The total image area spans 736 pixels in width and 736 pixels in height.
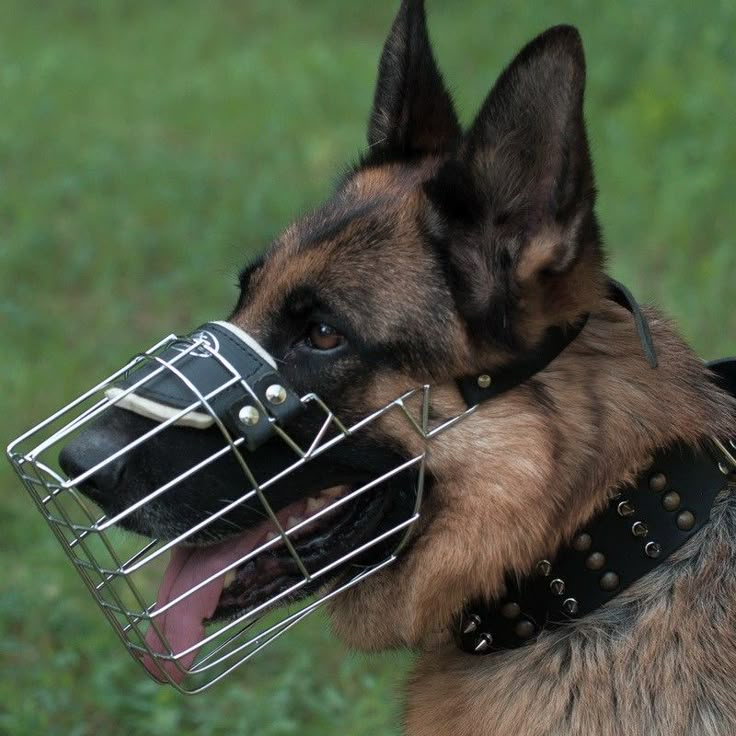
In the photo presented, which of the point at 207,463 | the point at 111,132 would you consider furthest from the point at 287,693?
the point at 111,132

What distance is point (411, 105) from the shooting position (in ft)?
9.75

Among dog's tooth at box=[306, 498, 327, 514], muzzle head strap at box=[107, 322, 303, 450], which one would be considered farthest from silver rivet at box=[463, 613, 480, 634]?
muzzle head strap at box=[107, 322, 303, 450]

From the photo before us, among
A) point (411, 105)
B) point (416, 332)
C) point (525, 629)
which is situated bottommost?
point (525, 629)

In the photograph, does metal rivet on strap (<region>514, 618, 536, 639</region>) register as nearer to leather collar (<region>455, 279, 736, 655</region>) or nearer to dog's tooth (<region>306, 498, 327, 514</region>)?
leather collar (<region>455, 279, 736, 655</region>)

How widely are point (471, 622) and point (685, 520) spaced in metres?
0.51

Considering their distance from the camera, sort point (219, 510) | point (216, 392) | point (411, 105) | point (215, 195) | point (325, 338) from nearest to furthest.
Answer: point (216, 392), point (219, 510), point (325, 338), point (411, 105), point (215, 195)

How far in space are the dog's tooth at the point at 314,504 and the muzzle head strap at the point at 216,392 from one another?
0.88ft

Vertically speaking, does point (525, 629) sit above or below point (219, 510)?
below

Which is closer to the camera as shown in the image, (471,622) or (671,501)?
(671,501)

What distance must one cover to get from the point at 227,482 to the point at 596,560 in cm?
79

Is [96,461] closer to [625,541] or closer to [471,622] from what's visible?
[471,622]

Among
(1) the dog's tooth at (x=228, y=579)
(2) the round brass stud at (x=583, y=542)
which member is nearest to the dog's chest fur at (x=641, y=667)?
(2) the round brass stud at (x=583, y=542)

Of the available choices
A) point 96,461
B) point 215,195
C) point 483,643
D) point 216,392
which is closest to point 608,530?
point 483,643

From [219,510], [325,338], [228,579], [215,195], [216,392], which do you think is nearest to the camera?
[216,392]
